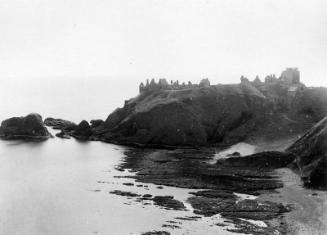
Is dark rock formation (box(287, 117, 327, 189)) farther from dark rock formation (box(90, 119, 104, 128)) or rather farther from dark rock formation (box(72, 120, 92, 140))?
dark rock formation (box(90, 119, 104, 128))

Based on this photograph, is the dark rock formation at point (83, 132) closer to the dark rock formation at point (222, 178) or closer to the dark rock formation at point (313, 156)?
the dark rock formation at point (222, 178)

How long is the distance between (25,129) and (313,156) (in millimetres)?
82834

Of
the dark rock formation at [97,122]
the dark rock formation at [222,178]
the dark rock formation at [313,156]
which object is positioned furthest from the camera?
the dark rock formation at [97,122]

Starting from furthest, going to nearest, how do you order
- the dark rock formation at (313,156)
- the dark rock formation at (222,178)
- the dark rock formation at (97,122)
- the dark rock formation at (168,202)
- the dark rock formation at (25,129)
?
the dark rock formation at (97,122) → the dark rock formation at (25,129) → the dark rock formation at (313,156) → the dark rock formation at (168,202) → the dark rock formation at (222,178)

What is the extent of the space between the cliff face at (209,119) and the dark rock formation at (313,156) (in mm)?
18678

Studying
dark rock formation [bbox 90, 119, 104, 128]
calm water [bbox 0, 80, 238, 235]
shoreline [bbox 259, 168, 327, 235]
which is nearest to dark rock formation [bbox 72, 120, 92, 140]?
dark rock formation [bbox 90, 119, 104, 128]

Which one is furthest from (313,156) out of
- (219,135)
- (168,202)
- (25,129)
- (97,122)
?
(25,129)

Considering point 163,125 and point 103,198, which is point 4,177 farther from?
point 163,125

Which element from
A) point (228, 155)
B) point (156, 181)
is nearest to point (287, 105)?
point (228, 155)

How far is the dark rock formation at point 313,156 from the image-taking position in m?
79.5

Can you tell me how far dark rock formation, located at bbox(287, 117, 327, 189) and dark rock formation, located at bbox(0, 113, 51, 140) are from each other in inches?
2797

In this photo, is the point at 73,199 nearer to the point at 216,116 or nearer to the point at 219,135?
the point at 219,135

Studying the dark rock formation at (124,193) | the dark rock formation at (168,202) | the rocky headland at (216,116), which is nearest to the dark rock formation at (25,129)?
the rocky headland at (216,116)

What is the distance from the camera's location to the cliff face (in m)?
122
